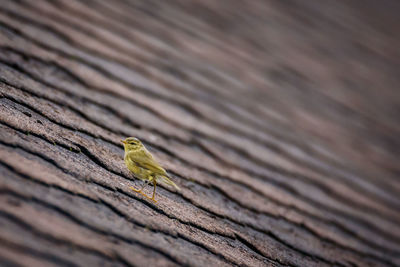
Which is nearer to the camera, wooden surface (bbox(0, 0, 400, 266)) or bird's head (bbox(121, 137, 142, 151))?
wooden surface (bbox(0, 0, 400, 266))

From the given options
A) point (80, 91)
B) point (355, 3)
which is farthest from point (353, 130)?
point (355, 3)

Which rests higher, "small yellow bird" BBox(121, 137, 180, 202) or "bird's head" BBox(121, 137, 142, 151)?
"bird's head" BBox(121, 137, 142, 151)

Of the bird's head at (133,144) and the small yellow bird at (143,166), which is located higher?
the bird's head at (133,144)

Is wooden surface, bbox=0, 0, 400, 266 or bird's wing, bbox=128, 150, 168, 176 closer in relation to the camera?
wooden surface, bbox=0, 0, 400, 266

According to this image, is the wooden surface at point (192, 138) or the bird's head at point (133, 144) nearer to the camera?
the wooden surface at point (192, 138)

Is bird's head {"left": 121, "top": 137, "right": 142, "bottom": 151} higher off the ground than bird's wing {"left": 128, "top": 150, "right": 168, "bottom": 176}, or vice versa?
bird's head {"left": 121, "top": 137, "right": 142, "bottom": 151}
